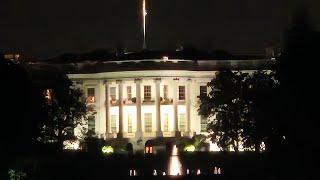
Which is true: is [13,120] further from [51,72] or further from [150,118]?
[150,118]

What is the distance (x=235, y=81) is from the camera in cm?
11875

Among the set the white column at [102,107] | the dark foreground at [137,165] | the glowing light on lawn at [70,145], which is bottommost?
the dark foreground at [137,165]

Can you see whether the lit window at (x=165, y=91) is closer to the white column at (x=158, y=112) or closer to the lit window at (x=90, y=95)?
the white column at (x=158, y=112)

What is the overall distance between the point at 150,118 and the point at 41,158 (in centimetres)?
4974

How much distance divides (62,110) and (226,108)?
13.5 meters

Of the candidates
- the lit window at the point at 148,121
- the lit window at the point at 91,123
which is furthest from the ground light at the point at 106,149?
the lit window at the point at 91,123

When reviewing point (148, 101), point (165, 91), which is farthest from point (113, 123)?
point (165, 91)

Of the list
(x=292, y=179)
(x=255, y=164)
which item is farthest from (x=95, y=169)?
(x=292, y=179)

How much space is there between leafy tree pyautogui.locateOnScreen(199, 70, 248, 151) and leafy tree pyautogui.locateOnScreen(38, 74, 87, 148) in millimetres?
11107

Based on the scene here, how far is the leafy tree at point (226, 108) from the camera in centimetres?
11012

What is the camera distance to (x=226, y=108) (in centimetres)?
11394

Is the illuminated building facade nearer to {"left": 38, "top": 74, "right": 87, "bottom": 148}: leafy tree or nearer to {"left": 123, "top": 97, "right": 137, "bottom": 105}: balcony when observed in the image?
{"left": 123, "top": 97, "right": 137, "bottom": 105}: balcony

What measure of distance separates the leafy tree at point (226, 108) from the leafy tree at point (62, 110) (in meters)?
11.1

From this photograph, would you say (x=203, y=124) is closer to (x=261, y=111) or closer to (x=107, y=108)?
(x=107, y=108)
